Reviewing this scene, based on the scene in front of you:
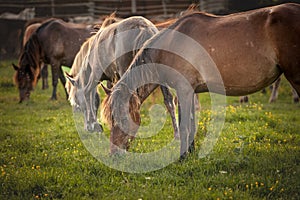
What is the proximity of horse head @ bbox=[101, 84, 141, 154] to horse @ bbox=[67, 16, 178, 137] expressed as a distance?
121cm

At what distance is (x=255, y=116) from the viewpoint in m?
8.38

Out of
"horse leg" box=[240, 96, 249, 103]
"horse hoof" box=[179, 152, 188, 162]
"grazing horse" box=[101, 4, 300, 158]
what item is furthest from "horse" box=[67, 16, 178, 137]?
"horse leg" box=[240, 96, 249, 103]

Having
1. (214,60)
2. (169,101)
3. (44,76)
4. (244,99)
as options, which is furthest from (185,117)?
(44,76)

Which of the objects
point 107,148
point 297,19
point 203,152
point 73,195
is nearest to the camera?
point 73,195

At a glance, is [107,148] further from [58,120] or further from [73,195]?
[58,120]

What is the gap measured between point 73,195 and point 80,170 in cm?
82

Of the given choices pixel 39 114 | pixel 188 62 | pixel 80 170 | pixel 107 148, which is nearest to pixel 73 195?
pixel 80 170

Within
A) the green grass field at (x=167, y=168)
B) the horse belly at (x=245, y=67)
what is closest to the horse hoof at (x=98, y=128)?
the green grass field at (x=167, y=168)

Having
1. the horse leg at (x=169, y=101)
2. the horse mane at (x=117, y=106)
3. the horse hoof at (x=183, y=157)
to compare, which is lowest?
the horse hoof at (x=183, y=157)

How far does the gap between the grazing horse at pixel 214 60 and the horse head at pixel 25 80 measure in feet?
22.2

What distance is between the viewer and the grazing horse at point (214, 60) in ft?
16.2

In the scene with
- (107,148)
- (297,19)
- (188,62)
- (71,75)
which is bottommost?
(107,148)

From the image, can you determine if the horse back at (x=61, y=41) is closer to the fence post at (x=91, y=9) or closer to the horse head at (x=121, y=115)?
the horse head at (x=121, y=115)

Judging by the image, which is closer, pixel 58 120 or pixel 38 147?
pixel 38 147
